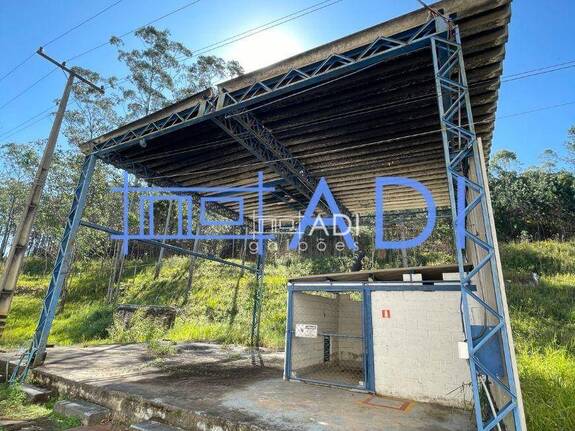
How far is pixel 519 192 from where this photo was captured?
27375 mm

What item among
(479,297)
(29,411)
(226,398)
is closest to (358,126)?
(479,297)

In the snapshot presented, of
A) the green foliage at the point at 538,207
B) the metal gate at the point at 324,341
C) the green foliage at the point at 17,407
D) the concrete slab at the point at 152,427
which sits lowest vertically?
the green foliage at the point at 17,407

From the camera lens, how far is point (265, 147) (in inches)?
320

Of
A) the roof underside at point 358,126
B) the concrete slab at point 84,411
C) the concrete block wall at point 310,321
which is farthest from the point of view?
the concrete block wall at point 310,321

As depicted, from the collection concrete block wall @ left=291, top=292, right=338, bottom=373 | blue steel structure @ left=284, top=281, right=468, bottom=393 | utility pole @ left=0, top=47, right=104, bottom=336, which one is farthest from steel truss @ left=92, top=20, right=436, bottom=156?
concrete block wall @ left=291, top=292, right=338, bottom=373

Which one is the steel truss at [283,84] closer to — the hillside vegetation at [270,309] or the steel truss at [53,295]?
the steel truss at [53,295]

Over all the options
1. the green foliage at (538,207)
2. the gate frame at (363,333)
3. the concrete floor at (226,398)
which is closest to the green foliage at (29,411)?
the concrete floor at (226,398)

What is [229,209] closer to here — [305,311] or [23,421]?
[305,311]

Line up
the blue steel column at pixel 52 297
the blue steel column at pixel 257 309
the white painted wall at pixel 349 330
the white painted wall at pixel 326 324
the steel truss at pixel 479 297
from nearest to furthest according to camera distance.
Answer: the steel truss at pixel 479 297 → the blue steel column at pixel 52 297 → the white painted wall at pixel 326 324 → the white painted wall at pixel 349 330 → the blue steel column at pixel 257 309

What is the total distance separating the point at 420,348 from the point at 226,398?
338 centimetres

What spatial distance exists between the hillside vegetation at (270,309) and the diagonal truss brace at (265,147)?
628 centimetres

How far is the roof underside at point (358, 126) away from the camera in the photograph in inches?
202

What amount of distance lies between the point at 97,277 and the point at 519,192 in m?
34.4

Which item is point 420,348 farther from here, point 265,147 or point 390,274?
point 265,147
